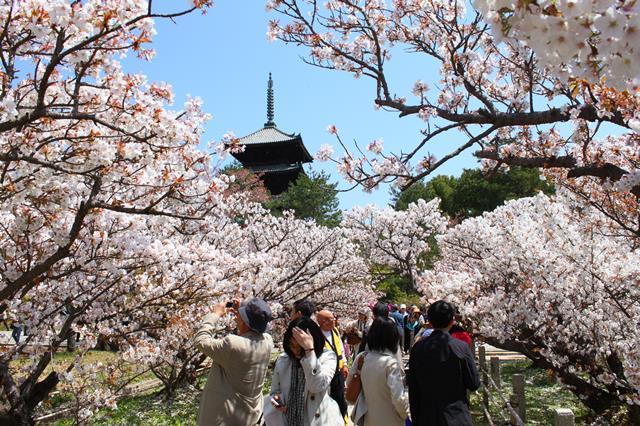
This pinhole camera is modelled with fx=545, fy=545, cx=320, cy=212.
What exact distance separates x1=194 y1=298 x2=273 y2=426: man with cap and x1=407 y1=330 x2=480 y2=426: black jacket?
0.97 m

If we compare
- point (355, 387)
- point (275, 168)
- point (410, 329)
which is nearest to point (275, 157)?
point (275, 168)

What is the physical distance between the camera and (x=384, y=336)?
355 cm

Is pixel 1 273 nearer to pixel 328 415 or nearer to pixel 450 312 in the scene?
pixel 328 415

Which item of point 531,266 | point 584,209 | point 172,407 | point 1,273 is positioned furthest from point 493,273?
point 1,273

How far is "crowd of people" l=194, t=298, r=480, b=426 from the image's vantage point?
3205mm

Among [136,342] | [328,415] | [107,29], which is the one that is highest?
[107,29]

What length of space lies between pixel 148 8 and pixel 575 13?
2.50m

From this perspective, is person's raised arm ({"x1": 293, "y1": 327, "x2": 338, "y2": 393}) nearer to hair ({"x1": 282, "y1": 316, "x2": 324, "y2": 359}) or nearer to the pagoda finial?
hair ({"x1": 282, "y1": 316, "x2": 324, "y2": 359})

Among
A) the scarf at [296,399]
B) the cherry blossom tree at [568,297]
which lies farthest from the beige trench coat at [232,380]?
the cherry blossom tree at [568,297]

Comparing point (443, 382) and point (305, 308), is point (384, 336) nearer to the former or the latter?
point (443, 382)

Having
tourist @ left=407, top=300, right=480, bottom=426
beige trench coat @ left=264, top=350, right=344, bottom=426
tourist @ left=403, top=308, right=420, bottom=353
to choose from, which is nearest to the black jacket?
tourist @ left=407, top=300, right=480, bottom=426

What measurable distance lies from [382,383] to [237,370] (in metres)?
0.92

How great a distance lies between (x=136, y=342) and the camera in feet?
18.2

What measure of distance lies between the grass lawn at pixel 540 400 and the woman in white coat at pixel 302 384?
3887mm
